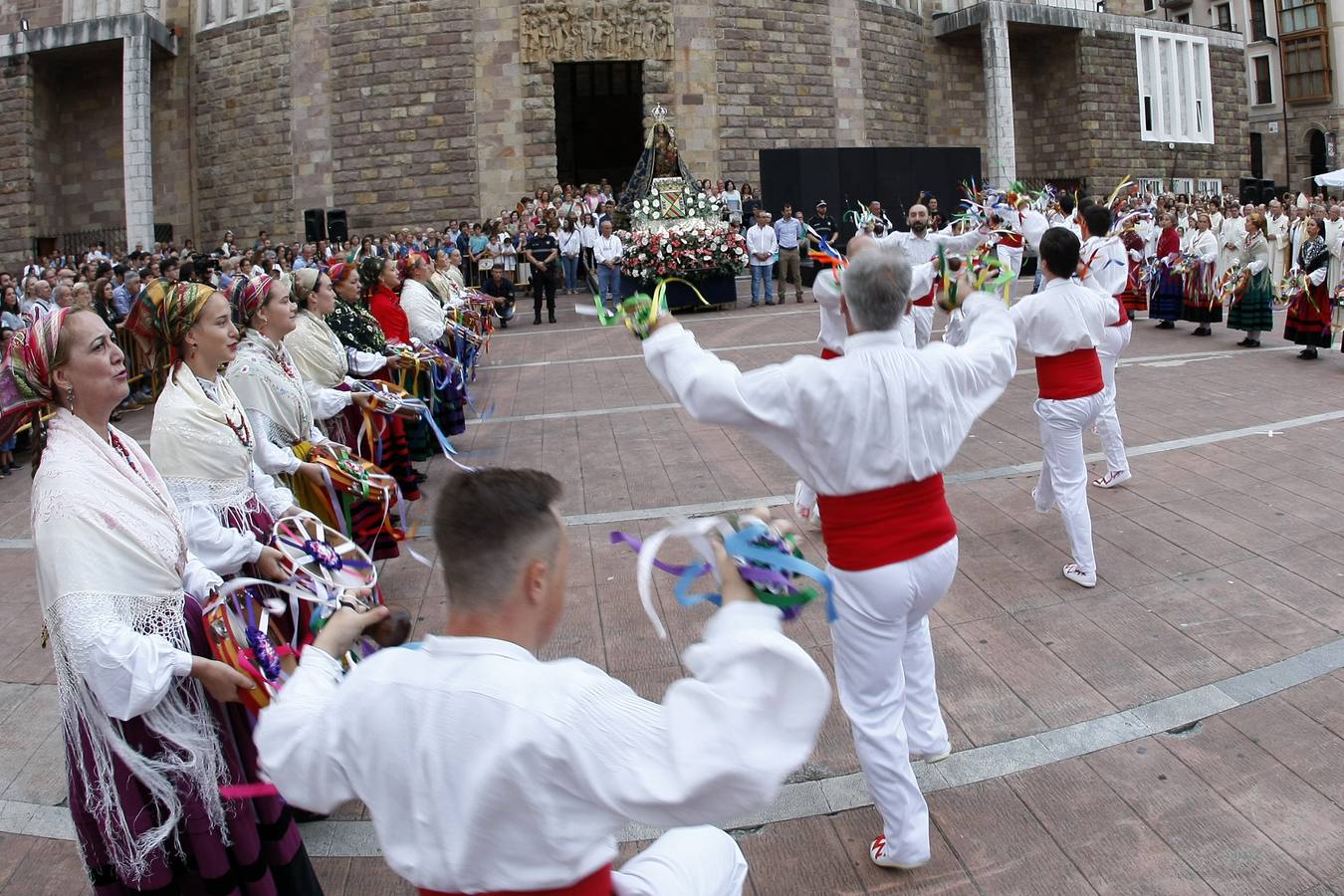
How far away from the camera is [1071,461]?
5879mm

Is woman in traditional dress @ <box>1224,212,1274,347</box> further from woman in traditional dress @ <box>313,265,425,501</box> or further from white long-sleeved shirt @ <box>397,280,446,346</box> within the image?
woman in traditional dress @ <box>313,265,425,501</box>

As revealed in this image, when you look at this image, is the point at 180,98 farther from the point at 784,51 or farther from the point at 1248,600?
the point at 1248,600

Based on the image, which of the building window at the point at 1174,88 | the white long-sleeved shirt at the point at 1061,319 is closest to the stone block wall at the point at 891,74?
the building window at the point at 1174,88

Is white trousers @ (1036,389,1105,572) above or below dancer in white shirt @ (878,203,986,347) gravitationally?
below

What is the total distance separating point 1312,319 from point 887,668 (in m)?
11.1

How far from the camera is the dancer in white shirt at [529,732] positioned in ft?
5.60

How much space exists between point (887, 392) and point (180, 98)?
3150 cm

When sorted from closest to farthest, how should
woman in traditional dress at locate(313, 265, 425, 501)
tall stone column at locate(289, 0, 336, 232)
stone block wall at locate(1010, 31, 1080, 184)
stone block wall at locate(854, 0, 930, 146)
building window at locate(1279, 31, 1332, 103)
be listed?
woman in traditional dress at locate(313, 265, 425, 501), tall stone column at locate(289, 0, 336, 232), stone block wall at locate(854, 0, 930, 146), stone block wall at locate(1010, 31, 1080, 184), building window at locate(1279, 31, 1332, 103)

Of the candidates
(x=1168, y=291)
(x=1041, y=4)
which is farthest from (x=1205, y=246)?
(x=1041, y=4)

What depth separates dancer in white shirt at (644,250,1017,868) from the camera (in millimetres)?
3197

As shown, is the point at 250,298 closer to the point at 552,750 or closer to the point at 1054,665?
the point at 1054,665

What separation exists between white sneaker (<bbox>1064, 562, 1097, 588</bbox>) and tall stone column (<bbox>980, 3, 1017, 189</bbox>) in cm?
2765

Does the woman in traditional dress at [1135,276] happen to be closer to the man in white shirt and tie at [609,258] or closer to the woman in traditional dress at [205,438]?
the man in white shirt and tie at [609,258]

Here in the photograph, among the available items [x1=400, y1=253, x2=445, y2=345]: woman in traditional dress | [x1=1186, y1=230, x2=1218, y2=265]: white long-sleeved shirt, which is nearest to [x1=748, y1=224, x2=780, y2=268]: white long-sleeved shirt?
[x1=1186, y1=230, x2=1218, y2=265]: white long-sleeved shirt
